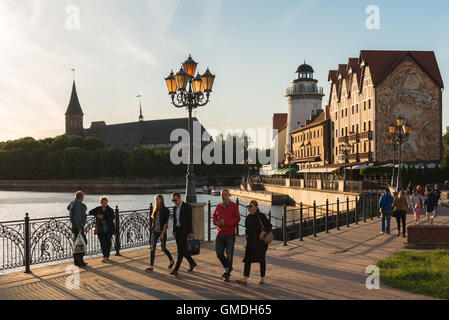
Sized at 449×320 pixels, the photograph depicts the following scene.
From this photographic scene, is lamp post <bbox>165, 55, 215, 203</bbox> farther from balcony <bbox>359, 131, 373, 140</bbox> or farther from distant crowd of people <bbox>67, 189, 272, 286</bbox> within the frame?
balcony <bbox>359, 131, 373, 140</bbox>

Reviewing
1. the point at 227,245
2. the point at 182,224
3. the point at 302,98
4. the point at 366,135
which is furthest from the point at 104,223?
the point at 302,98

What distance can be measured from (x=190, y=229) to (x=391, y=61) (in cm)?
5366

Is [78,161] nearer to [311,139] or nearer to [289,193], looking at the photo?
[311,139]

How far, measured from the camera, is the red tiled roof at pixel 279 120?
11106 centimetres

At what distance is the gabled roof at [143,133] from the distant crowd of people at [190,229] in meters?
168

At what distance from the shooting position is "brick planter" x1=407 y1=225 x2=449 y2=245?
561 inches

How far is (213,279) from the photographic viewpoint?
10.1 metres

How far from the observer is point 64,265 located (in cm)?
1219

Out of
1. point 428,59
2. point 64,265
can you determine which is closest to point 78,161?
point 428,59

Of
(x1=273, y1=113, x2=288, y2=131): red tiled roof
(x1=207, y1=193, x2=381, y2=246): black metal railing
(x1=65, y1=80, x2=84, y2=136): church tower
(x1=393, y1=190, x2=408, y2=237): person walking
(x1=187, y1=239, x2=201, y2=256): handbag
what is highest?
(x1=65, y1=80, x2=84, y2=136): church tower

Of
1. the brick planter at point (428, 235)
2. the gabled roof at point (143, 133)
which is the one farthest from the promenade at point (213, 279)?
the gabled roof at point (143, 133)

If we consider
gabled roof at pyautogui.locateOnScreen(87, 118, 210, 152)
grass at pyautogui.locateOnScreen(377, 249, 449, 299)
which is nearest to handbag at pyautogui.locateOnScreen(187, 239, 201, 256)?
grass at pyautogui.locateOnScreen(377, 249, 449, 299)

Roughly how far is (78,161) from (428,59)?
288 feet

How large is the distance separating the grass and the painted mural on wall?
46.2m
